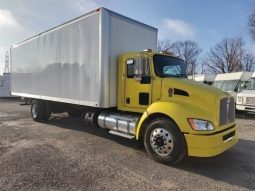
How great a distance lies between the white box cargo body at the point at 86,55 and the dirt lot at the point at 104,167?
4.53ft

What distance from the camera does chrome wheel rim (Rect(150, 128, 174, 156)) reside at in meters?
5.77

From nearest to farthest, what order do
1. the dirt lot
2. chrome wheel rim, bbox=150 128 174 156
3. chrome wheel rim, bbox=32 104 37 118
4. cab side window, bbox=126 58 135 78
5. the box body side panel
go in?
1. the dirt lot
2. chrome wheel rim, bbox=150 128 174 156
3. cab side window, bbox=126 58 135 78
4. the box body side panel
5. chrome wheel rim, bbox=32 104 37 118

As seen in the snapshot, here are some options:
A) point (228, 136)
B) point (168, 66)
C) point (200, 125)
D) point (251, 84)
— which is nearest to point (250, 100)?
point (251, 84)

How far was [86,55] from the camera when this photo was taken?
7918 mm

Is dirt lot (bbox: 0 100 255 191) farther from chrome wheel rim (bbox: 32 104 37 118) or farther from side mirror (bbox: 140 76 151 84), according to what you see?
chrome wheel rim (bbox: 32 104 37 118)

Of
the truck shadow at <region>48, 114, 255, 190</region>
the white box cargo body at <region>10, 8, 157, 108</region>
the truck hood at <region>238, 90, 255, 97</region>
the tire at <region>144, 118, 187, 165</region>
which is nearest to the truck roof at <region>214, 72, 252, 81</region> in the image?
the truck hood at <region>238, 90, 255, 97</region>

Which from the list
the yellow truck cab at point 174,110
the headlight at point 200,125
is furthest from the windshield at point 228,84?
the headlight at point 200,125

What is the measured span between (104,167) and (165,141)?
145 centimetres

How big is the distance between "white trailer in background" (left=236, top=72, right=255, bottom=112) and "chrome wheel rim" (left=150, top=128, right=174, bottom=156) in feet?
34.3

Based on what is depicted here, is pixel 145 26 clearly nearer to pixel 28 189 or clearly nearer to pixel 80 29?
pixel 80 29

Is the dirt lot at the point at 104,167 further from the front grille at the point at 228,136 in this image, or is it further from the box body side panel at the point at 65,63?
the box body side panel at the point at 65,63

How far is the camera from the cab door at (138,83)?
668cm

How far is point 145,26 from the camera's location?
28.6 feet

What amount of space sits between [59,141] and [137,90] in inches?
114
